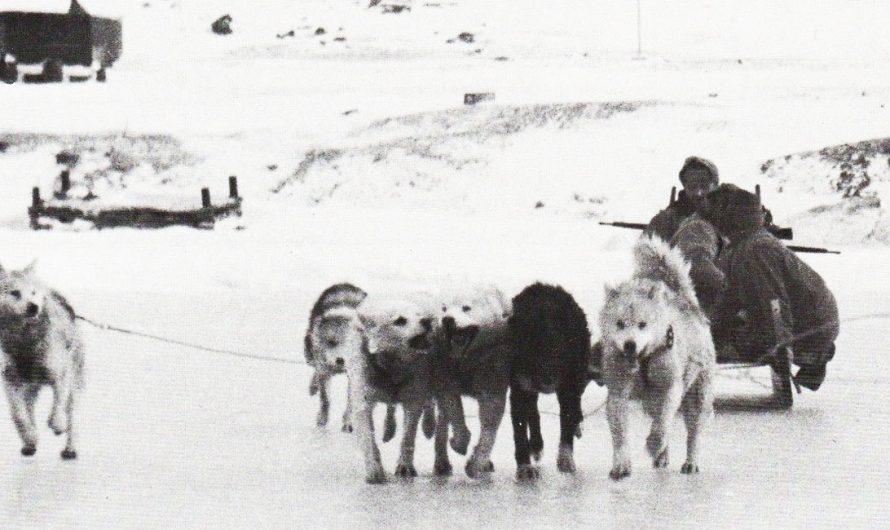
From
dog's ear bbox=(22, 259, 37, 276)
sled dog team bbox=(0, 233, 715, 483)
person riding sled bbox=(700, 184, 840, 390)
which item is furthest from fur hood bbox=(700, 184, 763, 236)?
dog's ear bbox=(22, 259, 37, 276)

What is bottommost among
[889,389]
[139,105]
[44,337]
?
[889,389]

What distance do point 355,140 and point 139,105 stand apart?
4002 mm

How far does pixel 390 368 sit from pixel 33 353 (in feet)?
5.50

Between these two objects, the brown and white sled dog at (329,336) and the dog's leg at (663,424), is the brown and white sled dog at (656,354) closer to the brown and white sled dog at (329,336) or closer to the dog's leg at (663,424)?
the dog's leg at (663,424)

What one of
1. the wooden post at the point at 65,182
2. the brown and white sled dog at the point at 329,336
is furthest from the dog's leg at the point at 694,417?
the wooden post at the point at 65,182

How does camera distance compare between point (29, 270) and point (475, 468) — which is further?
point (29, 270)

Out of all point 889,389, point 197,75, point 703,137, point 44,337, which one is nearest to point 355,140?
point 197,75

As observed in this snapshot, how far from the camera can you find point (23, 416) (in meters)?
7.06

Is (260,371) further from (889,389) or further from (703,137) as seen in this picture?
(703,137)

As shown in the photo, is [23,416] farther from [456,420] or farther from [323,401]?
[456,420]

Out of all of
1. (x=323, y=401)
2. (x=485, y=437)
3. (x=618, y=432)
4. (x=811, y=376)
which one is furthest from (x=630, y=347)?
(x=811, y=376)

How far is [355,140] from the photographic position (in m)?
17.6

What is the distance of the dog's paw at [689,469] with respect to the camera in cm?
660

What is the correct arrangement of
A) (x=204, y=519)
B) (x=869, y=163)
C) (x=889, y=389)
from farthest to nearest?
(x=869, y=163), (x=889, y=389), (x=204, y=519)
